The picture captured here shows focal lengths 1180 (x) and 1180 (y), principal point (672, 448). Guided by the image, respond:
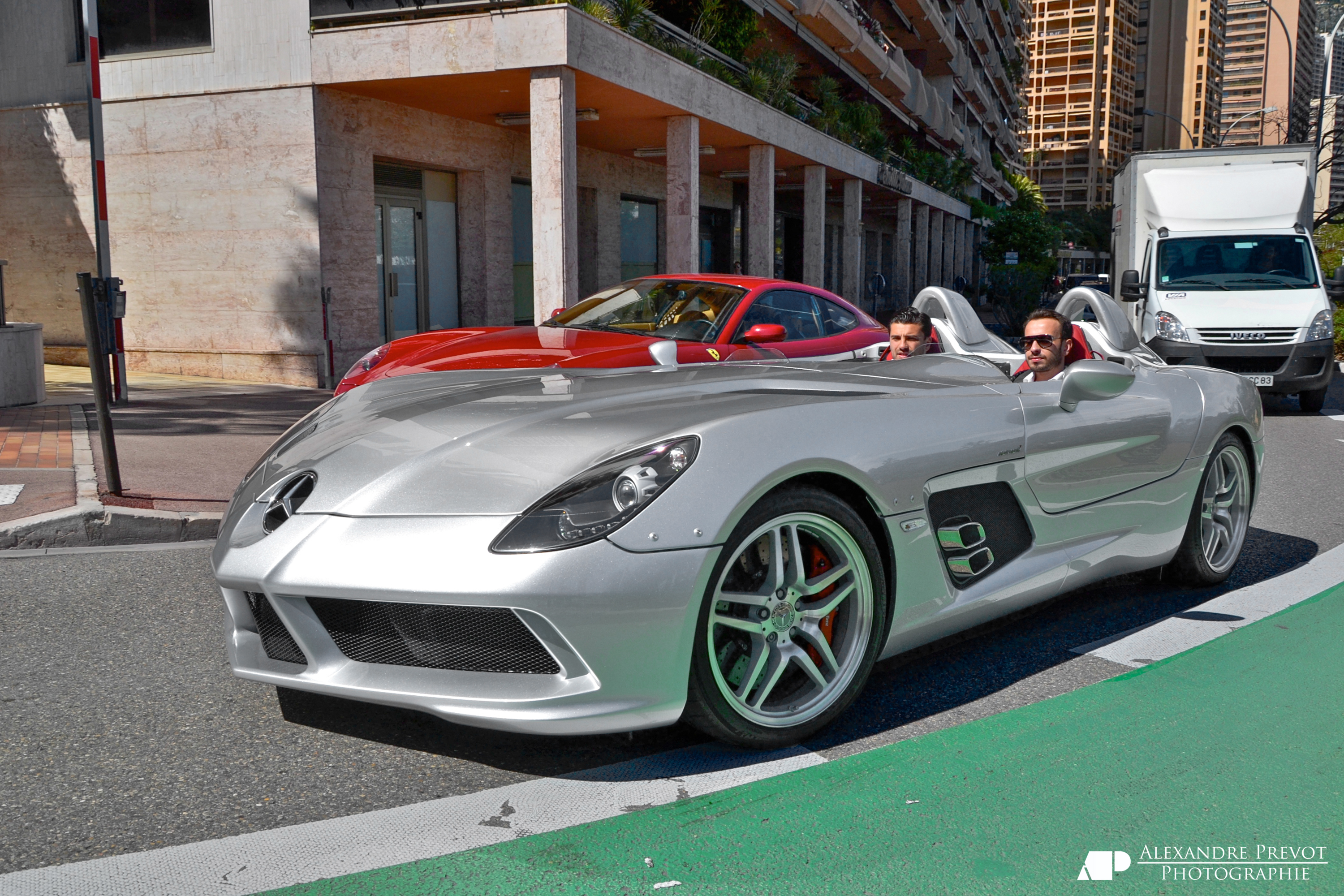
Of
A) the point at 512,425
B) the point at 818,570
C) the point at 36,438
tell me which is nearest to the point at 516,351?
the point at 36,438

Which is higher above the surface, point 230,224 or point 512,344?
point 230,224

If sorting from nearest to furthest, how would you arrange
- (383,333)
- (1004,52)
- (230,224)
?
(230,224) → (383,333) → (1004,52)

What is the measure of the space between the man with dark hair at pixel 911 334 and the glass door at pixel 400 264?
11.6 m

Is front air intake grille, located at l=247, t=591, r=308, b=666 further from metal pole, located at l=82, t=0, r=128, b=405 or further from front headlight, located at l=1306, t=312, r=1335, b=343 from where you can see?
front headlight, located at l=1306, t=312, r=1335, b=343

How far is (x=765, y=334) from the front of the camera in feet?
25.2

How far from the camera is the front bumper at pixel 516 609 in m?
2.66

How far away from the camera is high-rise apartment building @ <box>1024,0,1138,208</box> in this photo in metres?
152

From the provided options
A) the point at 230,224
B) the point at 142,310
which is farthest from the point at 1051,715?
the point at 142,310

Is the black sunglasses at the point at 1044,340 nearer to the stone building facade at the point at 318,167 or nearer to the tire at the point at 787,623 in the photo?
the tire at the point at 787,623

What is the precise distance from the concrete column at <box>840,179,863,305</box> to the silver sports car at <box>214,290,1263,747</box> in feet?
89.1

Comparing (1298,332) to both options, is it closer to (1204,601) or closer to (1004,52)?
(1204,601)

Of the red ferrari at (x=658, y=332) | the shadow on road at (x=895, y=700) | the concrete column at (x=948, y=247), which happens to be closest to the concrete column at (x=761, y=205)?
the red ferrari at (x=658, y=332)

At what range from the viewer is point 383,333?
16453mm

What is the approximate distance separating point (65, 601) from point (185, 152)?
11.7 metres
